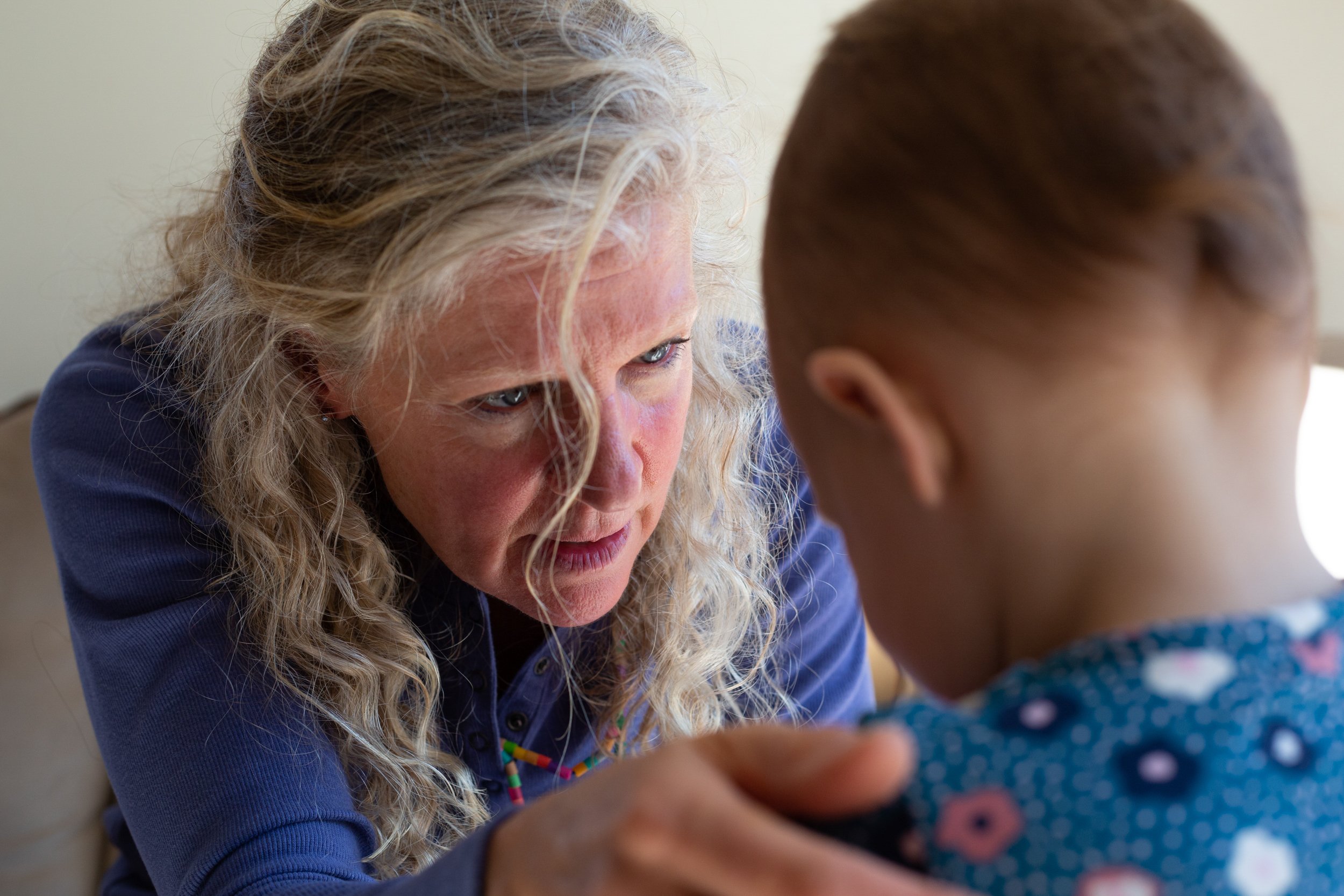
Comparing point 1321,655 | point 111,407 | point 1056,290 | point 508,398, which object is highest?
point 1056,290

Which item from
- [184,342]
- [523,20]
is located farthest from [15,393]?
[523,20]

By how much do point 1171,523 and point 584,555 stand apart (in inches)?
22.5

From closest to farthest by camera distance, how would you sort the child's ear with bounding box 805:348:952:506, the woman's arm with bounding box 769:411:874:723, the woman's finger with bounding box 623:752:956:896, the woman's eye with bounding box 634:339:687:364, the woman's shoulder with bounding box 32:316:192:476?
the woman's finger with bounding box 623:752:956:896
the child's ear with bounding box 805:348:952:506
the woman's eye with bounding box 634:339:687:364
the woman's shoulder with bounding box 32:316:192:476
the woman's arm with bounding box 769:411:874:723

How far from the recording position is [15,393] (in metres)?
1.80

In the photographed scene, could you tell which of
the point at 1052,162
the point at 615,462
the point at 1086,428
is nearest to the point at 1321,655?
the point at 1086,428

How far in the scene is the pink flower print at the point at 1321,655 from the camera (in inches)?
17.9

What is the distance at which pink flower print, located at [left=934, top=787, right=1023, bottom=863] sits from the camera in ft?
1.41

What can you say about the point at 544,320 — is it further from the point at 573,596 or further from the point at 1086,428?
the point at 1086,428

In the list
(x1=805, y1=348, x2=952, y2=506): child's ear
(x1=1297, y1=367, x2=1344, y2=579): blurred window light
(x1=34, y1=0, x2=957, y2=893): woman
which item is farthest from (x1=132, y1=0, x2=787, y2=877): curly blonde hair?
(x1=1297, y1=367, x2=1344, y2=579): blurred window light

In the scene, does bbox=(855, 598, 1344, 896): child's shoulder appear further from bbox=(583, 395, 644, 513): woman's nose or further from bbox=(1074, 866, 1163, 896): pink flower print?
bbox=(583, 395, 644, 513): woman's nose

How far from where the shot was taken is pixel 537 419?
0.89 m

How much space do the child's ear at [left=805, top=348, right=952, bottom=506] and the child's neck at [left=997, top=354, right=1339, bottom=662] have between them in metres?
0.05

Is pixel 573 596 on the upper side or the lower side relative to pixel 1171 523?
lower

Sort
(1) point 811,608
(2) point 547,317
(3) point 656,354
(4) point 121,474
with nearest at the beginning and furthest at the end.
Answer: (2) point 547,317 → (3) point 656,354 → (4) point 121,474 → (1) point 811,608
